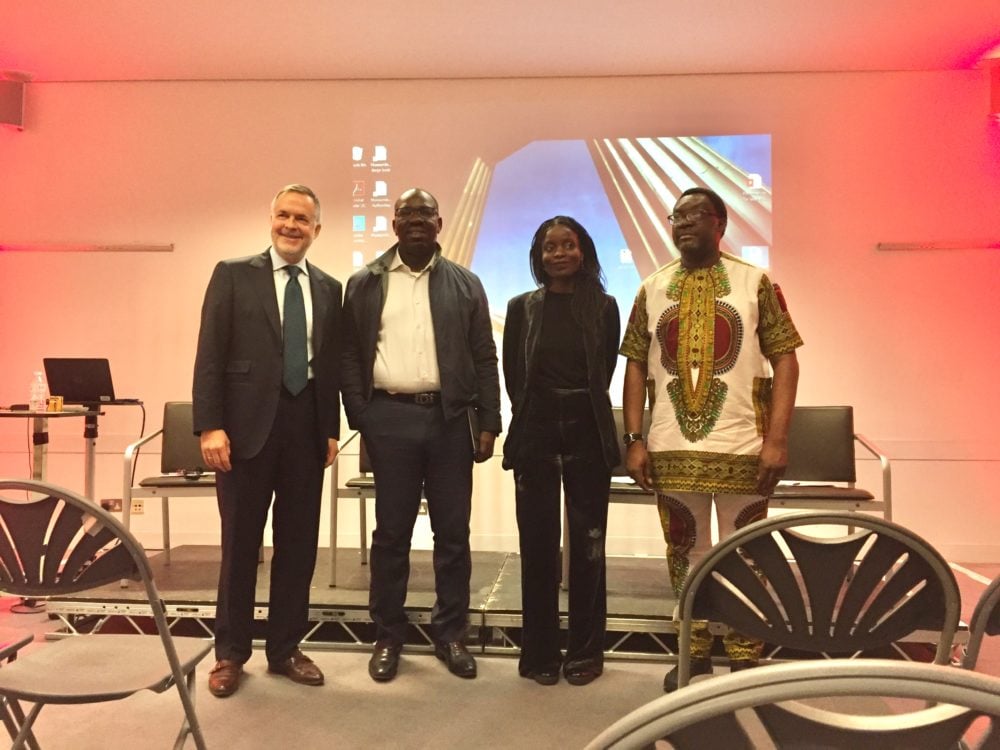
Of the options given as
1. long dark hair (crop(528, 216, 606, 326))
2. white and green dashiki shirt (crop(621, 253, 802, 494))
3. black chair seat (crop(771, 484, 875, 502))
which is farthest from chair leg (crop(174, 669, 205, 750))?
black chair seat (crop(771, 484, 875, 502))

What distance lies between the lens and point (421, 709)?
229 centimetres

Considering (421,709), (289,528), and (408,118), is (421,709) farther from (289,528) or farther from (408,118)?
(408,118)

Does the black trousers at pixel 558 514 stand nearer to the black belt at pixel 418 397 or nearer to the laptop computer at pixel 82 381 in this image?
the black belt at pixel 418 397

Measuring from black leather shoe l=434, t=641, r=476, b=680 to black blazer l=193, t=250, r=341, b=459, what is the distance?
2.82 ft

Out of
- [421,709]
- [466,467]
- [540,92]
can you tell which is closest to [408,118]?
[540,92]

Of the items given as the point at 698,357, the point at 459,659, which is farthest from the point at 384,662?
the point at 698,357

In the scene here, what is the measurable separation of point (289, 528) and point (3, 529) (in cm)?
109

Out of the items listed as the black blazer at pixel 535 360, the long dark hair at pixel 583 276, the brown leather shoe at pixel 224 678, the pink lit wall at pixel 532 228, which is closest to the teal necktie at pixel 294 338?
the black blazer at pixel 535 360

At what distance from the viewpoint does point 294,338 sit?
2.47 meters

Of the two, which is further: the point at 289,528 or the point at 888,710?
the point at 289,528

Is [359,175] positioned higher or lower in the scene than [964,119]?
lower

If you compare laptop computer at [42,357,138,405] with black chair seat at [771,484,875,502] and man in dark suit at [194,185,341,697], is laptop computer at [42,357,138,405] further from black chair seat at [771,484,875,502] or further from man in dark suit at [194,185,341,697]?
black chair seat at [771,484,875,502]

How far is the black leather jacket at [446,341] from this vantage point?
2.54m

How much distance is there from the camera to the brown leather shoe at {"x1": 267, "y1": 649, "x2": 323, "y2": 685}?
2.46m
